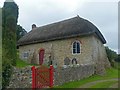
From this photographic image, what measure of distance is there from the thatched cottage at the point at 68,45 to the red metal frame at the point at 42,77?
40.7 feet

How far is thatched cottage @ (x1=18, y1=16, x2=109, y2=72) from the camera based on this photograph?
3123 centimetres

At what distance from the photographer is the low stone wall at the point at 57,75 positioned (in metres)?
17.4

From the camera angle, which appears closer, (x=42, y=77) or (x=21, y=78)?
(x=21, y=78)

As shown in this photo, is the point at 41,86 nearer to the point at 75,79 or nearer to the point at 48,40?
the point at 75,79

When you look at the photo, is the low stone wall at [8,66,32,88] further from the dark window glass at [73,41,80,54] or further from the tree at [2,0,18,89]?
the dark window glass at [73,41,80,54]

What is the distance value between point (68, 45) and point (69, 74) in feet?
39.5

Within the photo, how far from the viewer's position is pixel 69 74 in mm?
21391

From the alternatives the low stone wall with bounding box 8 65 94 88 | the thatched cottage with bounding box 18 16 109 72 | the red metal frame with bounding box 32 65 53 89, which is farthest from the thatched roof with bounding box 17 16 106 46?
the red metal frame with bounding box 32 65 53 89

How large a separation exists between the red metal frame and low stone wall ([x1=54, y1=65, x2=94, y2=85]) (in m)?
0.72

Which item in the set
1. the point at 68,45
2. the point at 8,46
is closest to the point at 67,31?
the point at 68,45

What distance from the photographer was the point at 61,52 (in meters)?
34.0

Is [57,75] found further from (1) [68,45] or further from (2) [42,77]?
(1) [68,45]

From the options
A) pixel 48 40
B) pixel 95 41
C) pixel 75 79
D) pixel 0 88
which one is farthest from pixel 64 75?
pixel 48 40

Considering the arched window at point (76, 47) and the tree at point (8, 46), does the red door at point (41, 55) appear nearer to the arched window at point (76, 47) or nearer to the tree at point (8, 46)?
the arched window at point (76, 47)
